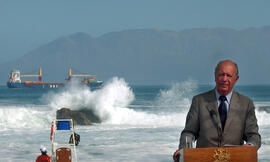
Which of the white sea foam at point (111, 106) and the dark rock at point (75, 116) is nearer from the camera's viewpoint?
the dark rock at point (75, 116)

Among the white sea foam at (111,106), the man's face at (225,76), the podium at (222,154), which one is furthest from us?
the white sea foam at (111,106)

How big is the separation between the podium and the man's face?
1.37ft

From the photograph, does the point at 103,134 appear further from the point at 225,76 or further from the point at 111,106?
the point at 225,76

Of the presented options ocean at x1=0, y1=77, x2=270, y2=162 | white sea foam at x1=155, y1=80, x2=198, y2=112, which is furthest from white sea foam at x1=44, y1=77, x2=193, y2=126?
white sea foam at x1=155, y1=80, x2=198, y2=112

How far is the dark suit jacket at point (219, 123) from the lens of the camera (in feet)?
9.17

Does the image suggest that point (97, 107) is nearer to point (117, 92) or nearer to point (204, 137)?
point (117, 92)

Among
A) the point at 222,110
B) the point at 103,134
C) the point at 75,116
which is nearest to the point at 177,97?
the point at 75,116

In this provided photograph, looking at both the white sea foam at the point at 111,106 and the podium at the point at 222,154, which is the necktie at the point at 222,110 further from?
the white sea foam at the point at 111,106

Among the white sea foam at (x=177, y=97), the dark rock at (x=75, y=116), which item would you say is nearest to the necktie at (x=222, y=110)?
the dark rock at (x=75, y=116)

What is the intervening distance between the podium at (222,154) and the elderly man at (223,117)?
0.27 metres

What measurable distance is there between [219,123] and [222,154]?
0.32 m

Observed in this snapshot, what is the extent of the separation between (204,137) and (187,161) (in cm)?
38

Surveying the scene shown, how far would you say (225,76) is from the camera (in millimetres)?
2783

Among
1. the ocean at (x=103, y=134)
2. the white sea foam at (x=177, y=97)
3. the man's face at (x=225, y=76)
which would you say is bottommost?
the ocean at (x=103, y=134)
